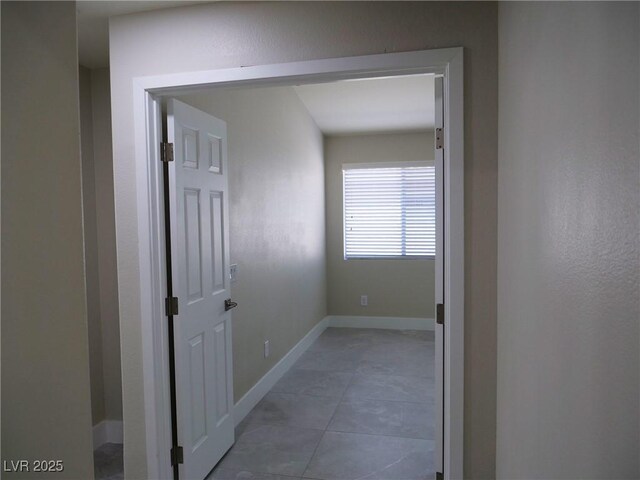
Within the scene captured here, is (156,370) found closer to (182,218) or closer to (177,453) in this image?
(177,453)

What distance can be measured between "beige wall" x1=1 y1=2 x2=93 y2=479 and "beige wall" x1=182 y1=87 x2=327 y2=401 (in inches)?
74.8

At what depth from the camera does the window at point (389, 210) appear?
18.5 ft

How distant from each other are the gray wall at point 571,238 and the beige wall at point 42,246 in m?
1.01

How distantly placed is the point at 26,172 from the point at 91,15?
72.6 inches

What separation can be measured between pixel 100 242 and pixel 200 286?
1.02 m

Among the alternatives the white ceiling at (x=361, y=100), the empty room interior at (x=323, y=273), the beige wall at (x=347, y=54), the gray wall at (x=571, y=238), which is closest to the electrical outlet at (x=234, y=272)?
the empty room interior at (x=323, y=273)

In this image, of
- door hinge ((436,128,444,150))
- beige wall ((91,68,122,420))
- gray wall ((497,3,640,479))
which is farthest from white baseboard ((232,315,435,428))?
Result: door hinge ((436,128,444,150))

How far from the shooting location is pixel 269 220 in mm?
3895

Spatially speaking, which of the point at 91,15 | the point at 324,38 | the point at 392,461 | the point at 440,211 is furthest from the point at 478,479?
the point at 91,15

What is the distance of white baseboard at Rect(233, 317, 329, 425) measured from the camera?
326 centimetres

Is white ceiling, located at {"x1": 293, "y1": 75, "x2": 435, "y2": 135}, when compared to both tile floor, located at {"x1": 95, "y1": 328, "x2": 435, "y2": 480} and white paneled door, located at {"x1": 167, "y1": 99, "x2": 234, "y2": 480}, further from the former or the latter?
tile floor, located at {"x1": 95, "y1": 328, "x2": 435, "y2": 480}

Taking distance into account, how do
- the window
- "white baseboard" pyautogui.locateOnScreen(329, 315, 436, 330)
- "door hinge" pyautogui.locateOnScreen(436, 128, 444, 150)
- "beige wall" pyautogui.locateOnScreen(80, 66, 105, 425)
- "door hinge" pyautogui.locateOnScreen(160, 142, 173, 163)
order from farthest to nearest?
"white baseboard" pyautogui.locateOnScreen(329, 315, 436, 330), the window, "beige wall" pyautogui.locateOnScreen(80, 66, 105, 425), "door hinge" pyautogui.locateOnScreen(160, 142, 173, 163), "door hinge" pyautogui.locateOnScreen(436, 128, 444, 150)

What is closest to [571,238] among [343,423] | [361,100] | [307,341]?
[343,423]

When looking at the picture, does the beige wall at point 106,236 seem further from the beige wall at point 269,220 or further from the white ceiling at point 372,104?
Answer: the white ceiling at point 372,104
